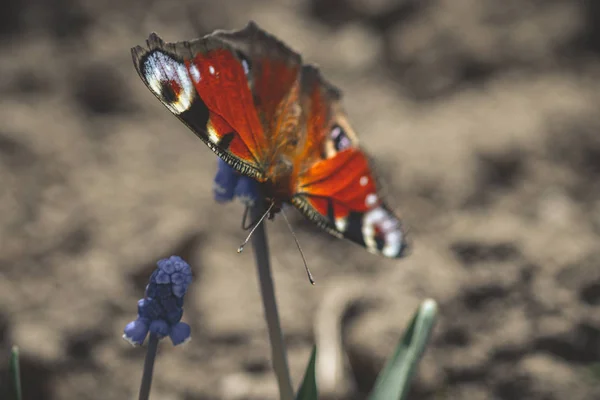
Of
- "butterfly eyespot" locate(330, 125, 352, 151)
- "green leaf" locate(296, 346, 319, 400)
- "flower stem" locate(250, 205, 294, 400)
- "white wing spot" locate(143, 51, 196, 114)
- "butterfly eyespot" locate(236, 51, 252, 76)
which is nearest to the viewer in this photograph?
"white wing spot" locate(143, 51, 196, 114)

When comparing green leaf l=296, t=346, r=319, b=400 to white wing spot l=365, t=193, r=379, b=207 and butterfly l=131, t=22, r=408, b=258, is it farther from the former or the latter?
white wing spot l=365, t=193, r=379, b=207

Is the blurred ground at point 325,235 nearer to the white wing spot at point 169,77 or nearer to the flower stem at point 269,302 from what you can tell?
the flower stem at point 269,302

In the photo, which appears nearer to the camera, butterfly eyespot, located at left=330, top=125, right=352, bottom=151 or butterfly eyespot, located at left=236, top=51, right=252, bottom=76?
butterfly eyespot, located at left=236, top=51, right=252, bottom=76

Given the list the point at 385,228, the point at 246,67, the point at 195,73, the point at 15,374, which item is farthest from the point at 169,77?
the point at 15,374

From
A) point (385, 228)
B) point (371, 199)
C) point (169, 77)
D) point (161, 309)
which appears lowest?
point (161, 309)

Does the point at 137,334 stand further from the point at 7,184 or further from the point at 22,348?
the point at 7,184

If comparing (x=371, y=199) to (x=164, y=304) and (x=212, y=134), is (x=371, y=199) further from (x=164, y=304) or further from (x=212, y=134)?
(x=164, y=304)

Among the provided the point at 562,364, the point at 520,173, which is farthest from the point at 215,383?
the point at 520,173

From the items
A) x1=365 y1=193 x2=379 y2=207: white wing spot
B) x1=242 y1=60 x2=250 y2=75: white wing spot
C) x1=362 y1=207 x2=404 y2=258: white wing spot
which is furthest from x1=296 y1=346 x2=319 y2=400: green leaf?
x1=242 y1=60 x2=250 y2=75: white wing spot
